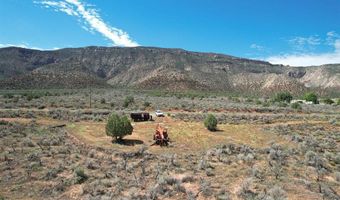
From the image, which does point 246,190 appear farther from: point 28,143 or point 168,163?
point 28,143

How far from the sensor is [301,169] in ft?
65.9

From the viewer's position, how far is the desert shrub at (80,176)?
17.8 m

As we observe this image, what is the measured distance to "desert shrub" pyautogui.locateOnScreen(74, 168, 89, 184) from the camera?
58.5 ft

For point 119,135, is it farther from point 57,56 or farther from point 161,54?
point 57,56

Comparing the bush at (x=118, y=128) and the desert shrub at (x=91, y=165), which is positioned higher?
the bush at (x=118, y=128)

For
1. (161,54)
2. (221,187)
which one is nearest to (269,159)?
(221,187)

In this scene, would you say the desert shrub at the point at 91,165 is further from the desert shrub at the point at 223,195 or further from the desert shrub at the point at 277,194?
the desert shrub at the point at 277,194

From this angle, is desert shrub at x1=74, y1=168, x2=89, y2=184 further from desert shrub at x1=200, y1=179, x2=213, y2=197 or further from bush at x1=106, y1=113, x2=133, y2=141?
bush at x1=106, y1=113, x2=133, y2=141

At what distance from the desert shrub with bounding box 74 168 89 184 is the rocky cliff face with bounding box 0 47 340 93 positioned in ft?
337

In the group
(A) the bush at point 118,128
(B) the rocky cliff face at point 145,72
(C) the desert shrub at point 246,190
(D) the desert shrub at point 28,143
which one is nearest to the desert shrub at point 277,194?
(C) the desert shrub at point 246,190

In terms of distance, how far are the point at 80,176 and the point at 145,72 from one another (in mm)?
141450

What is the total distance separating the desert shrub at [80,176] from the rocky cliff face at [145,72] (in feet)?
337

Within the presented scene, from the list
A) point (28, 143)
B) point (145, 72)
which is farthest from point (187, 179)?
point (145, 72)

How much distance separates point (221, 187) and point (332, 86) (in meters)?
172
